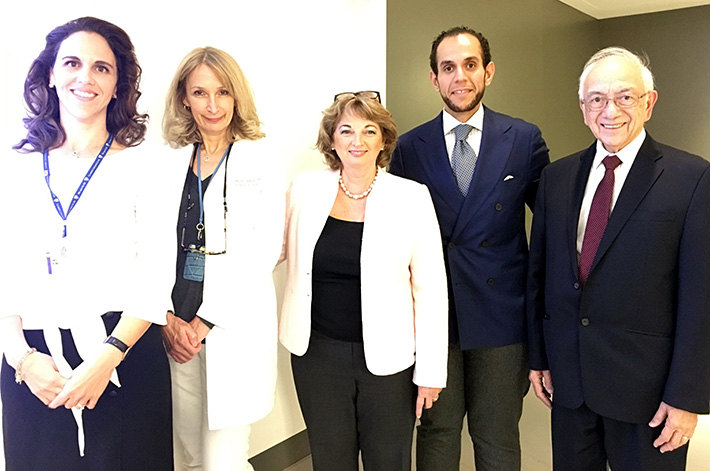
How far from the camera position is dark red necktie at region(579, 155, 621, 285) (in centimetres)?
192

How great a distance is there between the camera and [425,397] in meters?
2.15

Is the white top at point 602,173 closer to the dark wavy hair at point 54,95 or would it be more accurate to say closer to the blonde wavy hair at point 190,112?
the blonde wavy hair at point 190,112

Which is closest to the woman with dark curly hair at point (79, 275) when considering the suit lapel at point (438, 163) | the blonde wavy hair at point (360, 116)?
the blonde wavy hair at point (360, 116)

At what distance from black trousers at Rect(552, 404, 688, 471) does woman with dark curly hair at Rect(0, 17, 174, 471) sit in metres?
1.33

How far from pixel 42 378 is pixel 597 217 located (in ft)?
5.53

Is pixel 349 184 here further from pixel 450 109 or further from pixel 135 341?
pixel 135 341

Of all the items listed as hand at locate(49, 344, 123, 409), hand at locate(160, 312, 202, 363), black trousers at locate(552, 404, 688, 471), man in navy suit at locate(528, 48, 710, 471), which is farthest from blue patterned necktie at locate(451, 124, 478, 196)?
hand at locate(49, 344, 123, 409)

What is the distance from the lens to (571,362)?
1.99 m

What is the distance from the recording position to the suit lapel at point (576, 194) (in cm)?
197

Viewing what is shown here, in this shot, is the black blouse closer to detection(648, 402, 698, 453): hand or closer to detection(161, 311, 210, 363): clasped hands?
detection(161, 311, 210, 363): clasped hands

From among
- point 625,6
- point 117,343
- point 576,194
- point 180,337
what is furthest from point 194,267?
point 625,6

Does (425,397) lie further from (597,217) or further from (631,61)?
(631,61)

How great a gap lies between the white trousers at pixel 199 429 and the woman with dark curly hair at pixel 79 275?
40 centimetres

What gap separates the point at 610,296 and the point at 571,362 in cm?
27
